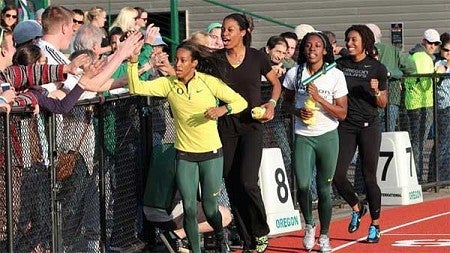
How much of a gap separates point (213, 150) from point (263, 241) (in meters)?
1.28

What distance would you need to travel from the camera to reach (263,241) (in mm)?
12289

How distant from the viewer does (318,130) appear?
12477 mm

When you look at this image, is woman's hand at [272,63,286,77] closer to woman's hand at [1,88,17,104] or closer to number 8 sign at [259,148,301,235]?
number 8 sign at [259,148,301,235]

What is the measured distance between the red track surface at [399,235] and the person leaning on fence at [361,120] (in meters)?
0.35

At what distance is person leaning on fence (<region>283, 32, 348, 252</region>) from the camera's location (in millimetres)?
12477

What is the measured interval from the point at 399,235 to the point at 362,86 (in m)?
1.65

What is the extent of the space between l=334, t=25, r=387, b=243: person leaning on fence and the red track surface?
0.35m

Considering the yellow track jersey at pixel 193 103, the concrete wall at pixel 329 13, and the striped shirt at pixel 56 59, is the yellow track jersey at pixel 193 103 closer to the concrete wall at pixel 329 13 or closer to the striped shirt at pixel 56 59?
the striped shirt at pixel 56 59

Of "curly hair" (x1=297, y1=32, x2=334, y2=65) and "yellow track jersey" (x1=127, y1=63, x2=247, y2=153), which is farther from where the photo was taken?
"curly hair" (x1=297, y1=32, x2=334, y2=65)

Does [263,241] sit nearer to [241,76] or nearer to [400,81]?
A: [241,76]

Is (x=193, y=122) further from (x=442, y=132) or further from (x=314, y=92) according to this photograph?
(x=442, y=132)

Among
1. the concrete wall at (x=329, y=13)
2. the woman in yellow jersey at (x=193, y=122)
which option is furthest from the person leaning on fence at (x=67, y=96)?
the concrete wall at (x=329, y=13)

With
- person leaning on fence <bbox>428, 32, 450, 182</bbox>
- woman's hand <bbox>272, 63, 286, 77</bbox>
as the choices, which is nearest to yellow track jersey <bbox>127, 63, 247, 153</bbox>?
woman's hand <bbox>272, 63, 286, 77</bbox>

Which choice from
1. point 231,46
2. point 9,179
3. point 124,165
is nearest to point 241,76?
point 231,46
